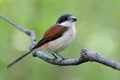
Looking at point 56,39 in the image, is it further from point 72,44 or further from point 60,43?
point 72,44

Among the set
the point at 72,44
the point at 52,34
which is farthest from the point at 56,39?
the point at 72,44

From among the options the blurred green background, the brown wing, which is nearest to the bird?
the brown wing

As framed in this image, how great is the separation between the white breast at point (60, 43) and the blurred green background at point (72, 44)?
7.13 feet

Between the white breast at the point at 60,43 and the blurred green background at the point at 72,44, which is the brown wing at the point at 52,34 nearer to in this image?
the white breast at the point at 60,43

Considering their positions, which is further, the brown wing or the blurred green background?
the blurred green background

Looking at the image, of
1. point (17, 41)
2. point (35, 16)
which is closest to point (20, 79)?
point (17, 41)

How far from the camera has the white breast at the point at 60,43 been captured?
170 inches

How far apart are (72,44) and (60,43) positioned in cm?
295

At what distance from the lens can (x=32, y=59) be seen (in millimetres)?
7066

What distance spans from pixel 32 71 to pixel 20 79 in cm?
28

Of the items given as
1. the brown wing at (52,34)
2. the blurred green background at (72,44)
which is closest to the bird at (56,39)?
the brown wing at (52,34)

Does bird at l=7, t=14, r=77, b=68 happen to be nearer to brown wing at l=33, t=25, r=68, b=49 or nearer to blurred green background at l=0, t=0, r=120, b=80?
brown wing at l=33, t=25, r=68, b=49

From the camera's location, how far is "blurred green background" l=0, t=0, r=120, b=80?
685 cm

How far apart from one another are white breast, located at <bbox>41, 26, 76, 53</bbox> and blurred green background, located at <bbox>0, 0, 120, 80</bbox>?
2.17m
